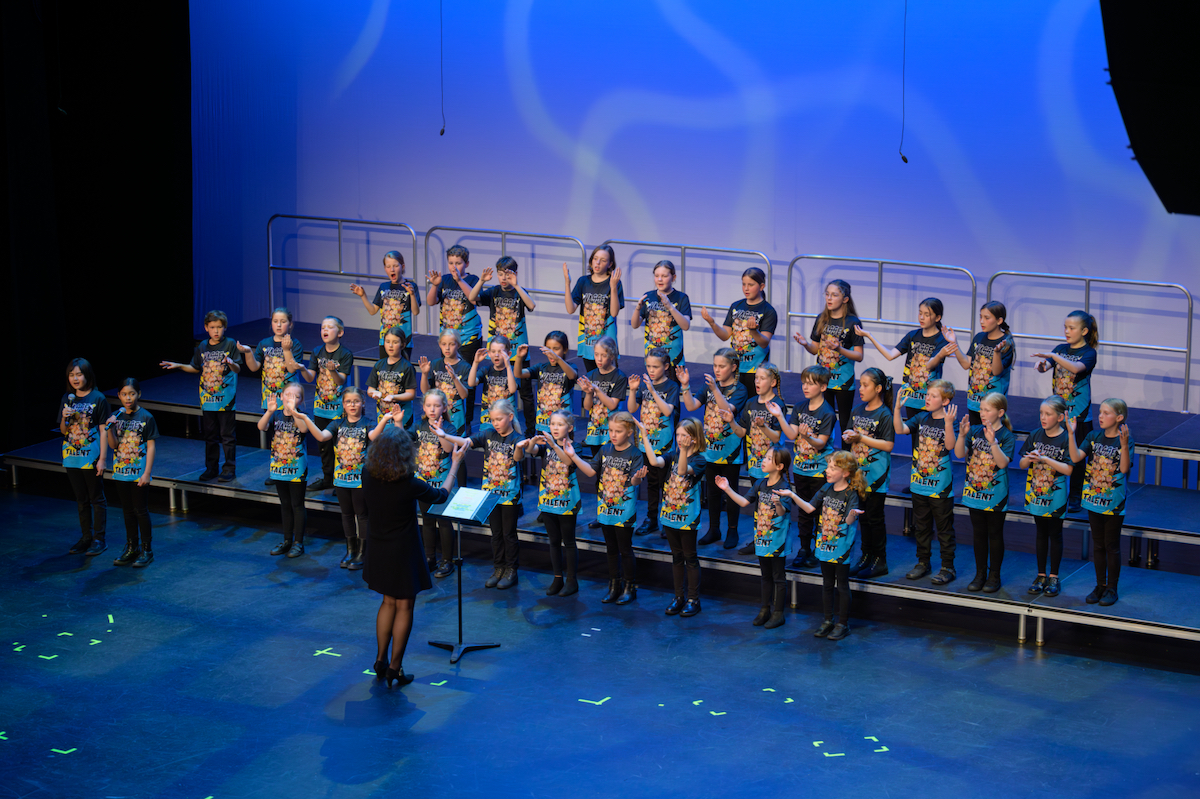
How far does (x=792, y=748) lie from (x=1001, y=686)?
4.53ft

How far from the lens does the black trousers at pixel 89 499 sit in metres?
8.94

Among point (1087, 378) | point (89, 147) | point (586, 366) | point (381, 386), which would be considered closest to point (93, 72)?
point (89, 147)

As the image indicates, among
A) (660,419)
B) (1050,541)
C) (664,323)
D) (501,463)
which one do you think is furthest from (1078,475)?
(501,463)

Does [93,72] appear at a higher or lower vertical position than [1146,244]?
higher

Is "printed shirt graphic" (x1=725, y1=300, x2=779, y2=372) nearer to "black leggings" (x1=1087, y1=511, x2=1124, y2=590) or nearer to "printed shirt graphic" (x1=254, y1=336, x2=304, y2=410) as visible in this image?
"black leggings" (x1=1087, y1=511, x2=1124, y2=590)

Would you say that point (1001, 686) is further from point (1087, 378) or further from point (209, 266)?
point (209, 266)

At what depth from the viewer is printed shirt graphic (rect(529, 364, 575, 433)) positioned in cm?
866

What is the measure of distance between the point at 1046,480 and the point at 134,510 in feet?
19.2

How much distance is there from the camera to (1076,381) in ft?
26.1

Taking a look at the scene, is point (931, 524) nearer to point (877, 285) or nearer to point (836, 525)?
point (836, 525)

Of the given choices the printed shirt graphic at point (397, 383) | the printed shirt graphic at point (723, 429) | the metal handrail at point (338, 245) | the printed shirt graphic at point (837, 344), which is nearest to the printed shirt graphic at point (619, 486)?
the printed shirt graphic at point (723, 429)

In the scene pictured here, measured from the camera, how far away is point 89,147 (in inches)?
437

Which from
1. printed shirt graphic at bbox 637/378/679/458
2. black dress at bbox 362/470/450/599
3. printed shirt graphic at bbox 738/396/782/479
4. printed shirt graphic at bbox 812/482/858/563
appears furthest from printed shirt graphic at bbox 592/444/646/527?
black dress at bbox 362/470/450/599

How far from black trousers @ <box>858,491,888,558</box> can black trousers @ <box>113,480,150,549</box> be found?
15.5ft
